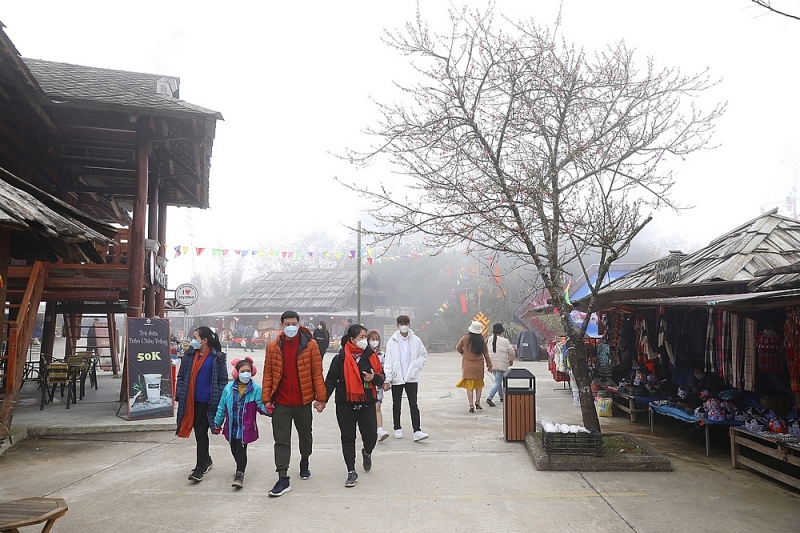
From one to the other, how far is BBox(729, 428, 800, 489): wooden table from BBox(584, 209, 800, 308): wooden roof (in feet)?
5.60

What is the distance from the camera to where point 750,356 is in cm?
732

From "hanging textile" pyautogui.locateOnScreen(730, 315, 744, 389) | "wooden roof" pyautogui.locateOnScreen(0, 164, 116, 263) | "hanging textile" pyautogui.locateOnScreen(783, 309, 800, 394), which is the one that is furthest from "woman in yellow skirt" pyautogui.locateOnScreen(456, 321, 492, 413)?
"wooden roof" pyautogui.locateOnScreen(0, 164, 116, 263)

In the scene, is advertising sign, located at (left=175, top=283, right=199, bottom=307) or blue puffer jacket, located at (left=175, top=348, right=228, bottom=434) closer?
blue puffer jacket, located at (left=175, top=348, right=228, bottom=434)

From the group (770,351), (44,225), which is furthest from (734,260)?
(44,225)

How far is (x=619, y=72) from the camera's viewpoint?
816 cm

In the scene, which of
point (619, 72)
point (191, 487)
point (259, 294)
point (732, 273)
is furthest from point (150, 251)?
point (259, 294)

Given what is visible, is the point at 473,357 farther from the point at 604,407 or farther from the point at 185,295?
the point at 185,295

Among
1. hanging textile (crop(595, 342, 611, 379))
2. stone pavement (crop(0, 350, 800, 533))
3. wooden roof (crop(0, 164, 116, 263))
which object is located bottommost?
stone pavement (crop(0, 350, 800, 533))

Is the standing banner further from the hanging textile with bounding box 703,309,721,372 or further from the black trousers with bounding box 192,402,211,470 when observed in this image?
the hanging textile with bounding box 703,309,721,372

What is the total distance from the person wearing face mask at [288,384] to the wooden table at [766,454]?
4.45 meters

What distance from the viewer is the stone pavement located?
4.82 m

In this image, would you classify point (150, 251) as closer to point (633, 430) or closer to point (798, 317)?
point (633, 430)

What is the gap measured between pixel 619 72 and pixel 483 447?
5389 mm

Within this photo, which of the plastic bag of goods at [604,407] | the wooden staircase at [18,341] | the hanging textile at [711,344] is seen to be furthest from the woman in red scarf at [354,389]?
the plastic bag of goods at [604,407]
